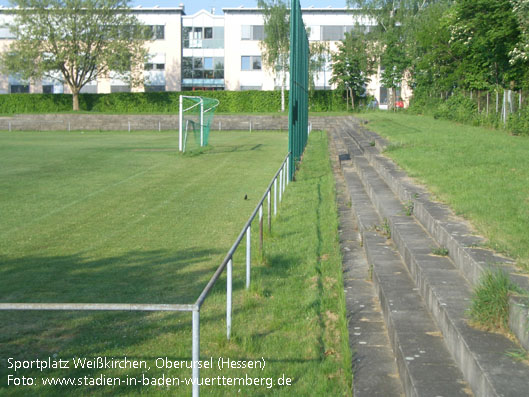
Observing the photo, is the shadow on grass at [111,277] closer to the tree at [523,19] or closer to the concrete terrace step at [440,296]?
the concrete terrace step at [440,296]

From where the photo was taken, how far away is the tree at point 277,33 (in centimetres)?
5503

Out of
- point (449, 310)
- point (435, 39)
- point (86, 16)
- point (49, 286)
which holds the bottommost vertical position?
point (49, 286)

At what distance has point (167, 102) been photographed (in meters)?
54.9

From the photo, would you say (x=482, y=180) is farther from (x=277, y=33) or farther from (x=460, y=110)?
(x=277, y=33)

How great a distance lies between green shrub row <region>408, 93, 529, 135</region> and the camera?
18.5m

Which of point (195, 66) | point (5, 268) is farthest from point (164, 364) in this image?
point (195, 66)

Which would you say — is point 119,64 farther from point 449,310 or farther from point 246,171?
point 449,310

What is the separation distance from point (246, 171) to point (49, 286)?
1295cm

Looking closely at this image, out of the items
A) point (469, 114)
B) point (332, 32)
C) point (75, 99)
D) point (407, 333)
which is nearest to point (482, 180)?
point (407, 333)

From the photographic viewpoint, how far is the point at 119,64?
175ft

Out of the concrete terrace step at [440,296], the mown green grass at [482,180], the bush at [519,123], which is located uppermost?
the bush at [519,123]

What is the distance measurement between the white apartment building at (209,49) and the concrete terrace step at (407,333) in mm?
58552

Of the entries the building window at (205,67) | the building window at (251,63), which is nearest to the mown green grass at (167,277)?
the building window at (251,63)

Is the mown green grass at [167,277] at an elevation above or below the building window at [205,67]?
below
